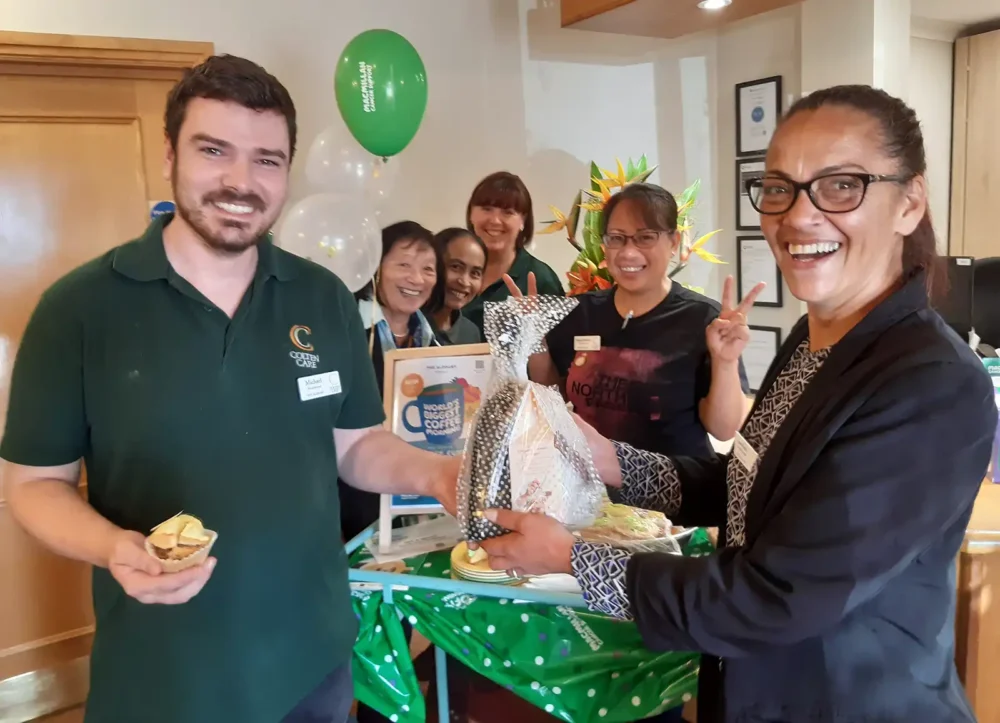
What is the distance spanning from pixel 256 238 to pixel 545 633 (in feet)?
2.96

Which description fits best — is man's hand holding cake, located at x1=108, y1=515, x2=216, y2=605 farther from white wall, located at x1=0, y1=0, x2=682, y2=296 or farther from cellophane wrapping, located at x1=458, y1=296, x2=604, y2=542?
white wall, located at x1=0, y1=0, x2=682, y2=296

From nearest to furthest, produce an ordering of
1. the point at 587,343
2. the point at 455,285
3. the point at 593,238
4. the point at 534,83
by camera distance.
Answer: the point at 587,343
the point at 455,285
the point at 593,238
the point at 534,83

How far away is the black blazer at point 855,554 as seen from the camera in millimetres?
904

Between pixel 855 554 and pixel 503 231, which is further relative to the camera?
pixel 503 231

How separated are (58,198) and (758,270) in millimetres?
3390

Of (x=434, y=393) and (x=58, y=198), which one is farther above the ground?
(x=58, y=198)

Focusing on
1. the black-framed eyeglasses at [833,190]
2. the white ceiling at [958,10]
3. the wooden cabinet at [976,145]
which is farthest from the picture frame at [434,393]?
the wooden cabinet at [976,145]

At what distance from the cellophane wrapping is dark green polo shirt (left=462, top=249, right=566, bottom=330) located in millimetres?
1607

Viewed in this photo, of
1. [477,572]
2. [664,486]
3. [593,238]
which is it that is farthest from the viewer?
[593,238]

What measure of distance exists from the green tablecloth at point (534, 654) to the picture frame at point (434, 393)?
0.30 meters

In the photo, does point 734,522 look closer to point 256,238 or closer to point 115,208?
point 256,238

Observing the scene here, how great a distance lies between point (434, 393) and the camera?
1.83 metres

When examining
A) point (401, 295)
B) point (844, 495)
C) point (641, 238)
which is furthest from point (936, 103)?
point (844, 495)

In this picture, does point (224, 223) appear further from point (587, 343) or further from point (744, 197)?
point (744, 197)
